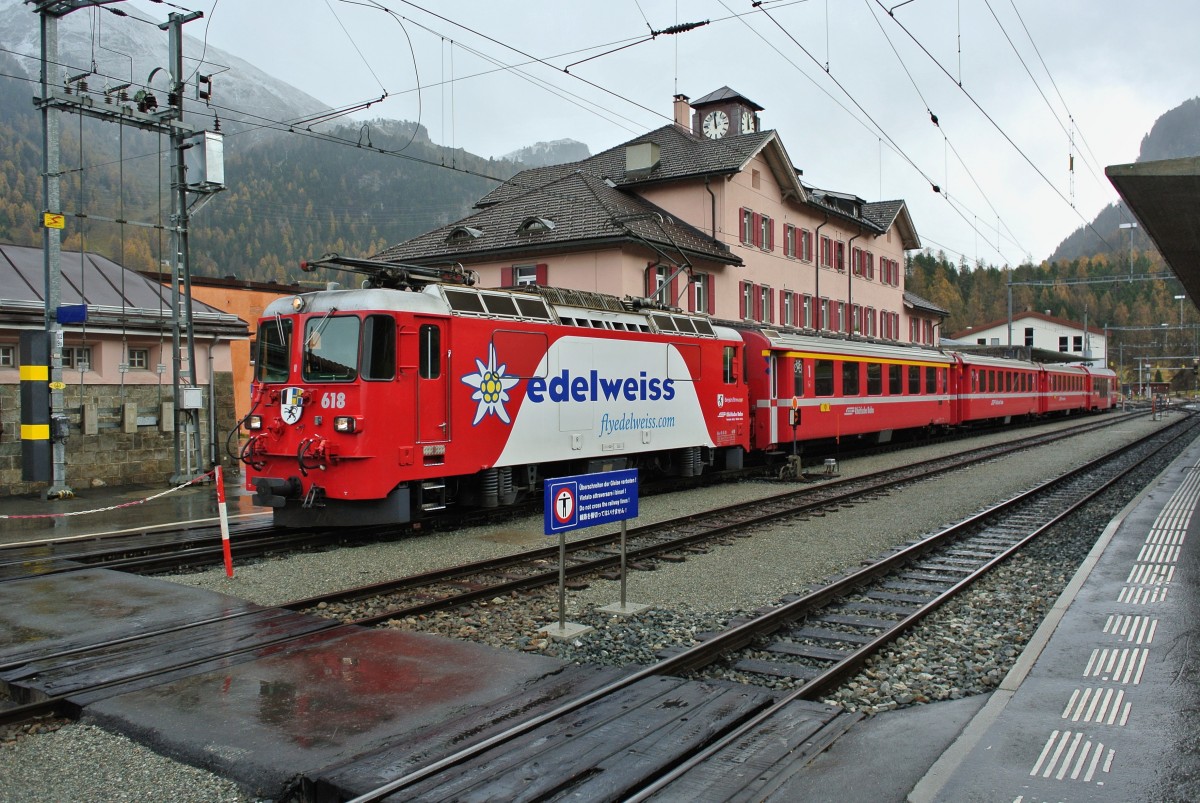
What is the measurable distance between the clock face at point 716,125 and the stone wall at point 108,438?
2803 centimetres

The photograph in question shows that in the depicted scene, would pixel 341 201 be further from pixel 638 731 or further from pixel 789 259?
pixel 638 731

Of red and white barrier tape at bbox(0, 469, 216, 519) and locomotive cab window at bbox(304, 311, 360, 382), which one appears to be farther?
red and white barrier tape at bbox(0, 469, 216, 519)

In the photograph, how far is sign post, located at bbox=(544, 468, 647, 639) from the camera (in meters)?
7.36

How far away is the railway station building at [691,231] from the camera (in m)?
28.4

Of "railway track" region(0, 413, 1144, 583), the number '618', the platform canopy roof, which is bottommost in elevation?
"railway track" region(0, 413, 1144, 583)

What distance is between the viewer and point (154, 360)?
1902 cm

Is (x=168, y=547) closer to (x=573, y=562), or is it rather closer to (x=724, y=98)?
(x=573, y=562)

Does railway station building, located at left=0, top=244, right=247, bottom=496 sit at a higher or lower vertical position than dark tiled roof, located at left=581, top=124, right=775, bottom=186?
lower

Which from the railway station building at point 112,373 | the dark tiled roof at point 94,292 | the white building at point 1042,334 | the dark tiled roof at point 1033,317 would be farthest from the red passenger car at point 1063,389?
the white building at point 1042,334

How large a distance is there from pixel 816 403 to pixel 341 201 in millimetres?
73932

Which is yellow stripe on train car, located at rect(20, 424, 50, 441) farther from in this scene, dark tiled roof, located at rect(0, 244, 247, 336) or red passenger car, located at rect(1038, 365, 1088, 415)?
red passenger car, located at rect(1038, 365, 1088, 415)

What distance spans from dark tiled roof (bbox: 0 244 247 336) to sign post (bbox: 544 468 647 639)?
13.3 metres

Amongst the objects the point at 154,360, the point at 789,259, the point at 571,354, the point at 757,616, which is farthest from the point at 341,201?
the point at 757,616

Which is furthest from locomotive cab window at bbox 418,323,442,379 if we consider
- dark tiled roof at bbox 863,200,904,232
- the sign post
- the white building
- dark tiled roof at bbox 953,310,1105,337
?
the white building
